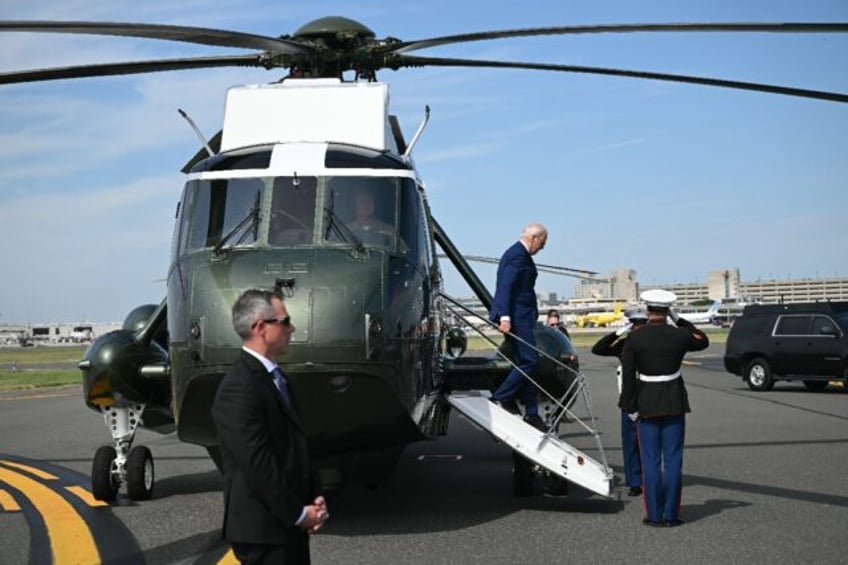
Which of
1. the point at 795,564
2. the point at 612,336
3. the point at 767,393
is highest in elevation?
the point at 612,336

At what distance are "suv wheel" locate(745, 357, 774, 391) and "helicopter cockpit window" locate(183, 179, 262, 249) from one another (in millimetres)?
19097

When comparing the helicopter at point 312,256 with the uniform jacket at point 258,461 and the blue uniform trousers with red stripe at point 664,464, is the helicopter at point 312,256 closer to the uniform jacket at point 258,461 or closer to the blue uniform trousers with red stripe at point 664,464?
the blue uniform trousers with red stripe at point 664,464

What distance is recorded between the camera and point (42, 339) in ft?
555

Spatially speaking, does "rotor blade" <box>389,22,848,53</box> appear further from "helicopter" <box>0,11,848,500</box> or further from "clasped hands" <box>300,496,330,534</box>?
"clasped hands" <box>300,496,330,534</box>

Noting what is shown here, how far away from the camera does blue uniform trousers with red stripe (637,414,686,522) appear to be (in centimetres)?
830

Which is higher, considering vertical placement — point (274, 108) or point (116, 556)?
point (274, 108)

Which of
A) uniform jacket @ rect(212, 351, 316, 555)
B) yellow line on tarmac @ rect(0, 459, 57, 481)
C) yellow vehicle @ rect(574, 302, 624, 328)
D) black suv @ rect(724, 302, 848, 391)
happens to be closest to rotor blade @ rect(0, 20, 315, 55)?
uniform jacket @ rect(212, 351, 316, 555)

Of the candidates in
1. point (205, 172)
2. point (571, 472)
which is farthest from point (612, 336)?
point (205, 172)

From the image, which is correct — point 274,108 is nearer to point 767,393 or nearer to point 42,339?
point 767,393

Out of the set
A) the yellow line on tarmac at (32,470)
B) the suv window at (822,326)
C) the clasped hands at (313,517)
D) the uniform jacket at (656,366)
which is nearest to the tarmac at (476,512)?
the yellow line on tarmac at (32,470)

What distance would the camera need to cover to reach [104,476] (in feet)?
32.3

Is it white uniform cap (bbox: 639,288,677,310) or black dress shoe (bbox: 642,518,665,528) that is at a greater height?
white uniform cap (bbox: 639,288,677,310)

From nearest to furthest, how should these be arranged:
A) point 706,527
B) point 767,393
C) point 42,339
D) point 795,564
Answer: point 795,564 → point 706,527 → point 767,393 → point 42,339

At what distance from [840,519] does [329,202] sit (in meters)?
4.73
